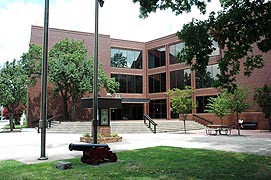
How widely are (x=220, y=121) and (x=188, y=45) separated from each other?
90.3ft

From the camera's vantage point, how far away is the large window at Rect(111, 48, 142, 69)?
44219 millimetres

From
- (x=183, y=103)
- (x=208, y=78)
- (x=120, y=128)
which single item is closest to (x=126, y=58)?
(x=208, y=78)

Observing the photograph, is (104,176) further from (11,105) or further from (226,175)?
(11,105)

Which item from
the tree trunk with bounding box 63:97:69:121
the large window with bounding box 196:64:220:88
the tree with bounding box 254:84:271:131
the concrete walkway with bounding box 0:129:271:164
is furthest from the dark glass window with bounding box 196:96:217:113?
the concrete walkway with bounding box 0:129:271:164

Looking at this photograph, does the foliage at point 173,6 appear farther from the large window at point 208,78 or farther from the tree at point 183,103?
the large window at point 208,78

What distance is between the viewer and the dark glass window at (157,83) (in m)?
44.0

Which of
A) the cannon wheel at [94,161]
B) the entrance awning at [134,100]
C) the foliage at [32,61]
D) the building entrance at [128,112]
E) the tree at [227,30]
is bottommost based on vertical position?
the cannon wheel at [94,161]

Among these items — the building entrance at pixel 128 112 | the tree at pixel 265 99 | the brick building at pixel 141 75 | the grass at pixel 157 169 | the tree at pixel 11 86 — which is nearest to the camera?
the grass at pixel 157 169

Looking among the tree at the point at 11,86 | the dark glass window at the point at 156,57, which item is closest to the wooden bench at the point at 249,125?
the dark glass window at the point at 156,57

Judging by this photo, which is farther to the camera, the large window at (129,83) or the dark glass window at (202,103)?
the large window at (129,83)

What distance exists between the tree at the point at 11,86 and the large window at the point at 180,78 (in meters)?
20.2

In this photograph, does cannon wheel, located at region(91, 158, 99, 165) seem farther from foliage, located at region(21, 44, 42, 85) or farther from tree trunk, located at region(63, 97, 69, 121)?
tree trunk, located at region(63, 97, 69, 121)

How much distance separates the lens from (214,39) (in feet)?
28.2

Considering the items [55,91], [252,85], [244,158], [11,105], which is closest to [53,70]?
[55,91]
